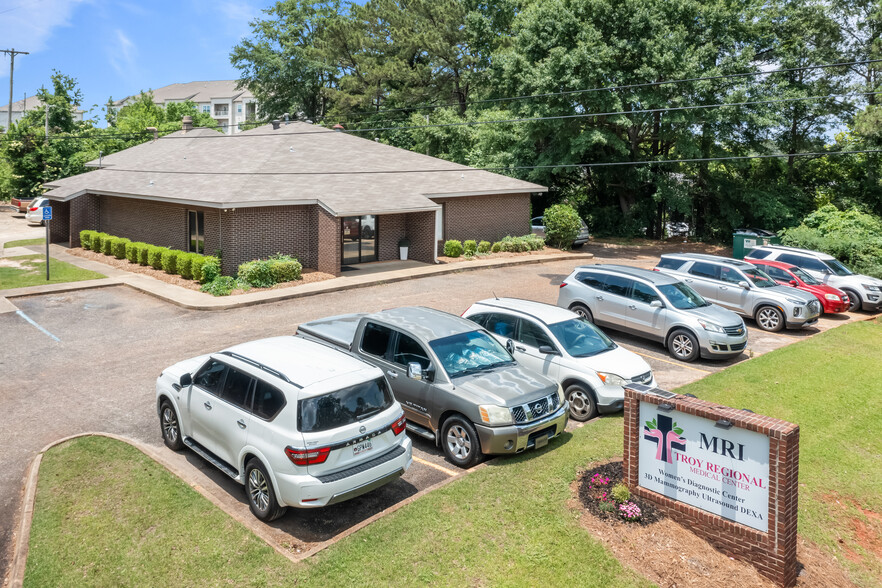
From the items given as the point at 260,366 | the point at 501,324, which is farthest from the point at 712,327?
the point at 260,366

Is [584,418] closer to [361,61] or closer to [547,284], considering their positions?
[547,284]

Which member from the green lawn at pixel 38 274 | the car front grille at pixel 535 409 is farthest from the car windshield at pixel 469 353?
the green lawn at pixel 38 274

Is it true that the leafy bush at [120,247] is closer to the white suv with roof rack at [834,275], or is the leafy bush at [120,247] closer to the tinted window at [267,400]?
the tinted window at [267,400]

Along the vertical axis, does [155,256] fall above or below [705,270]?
above

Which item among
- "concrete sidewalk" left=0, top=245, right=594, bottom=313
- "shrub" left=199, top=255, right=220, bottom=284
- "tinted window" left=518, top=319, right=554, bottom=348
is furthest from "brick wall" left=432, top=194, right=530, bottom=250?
"tinted window" left=518, top=319, right=554, bottom=348

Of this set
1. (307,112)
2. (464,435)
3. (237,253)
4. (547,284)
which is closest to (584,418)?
(464,435)

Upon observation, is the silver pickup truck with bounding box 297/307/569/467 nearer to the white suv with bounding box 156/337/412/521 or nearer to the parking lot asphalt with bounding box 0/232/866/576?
the parking lot asphalt with bounding box 0/232/866/576

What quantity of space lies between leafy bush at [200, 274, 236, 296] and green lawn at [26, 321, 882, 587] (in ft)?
36.7

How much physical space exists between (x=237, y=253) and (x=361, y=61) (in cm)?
3969

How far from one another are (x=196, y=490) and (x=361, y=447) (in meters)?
2.19

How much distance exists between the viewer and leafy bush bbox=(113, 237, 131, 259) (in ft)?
87.4

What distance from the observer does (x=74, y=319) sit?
17188 mm

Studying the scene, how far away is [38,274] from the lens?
23375 millimetres

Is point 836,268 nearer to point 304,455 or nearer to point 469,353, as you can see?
point 469,353
